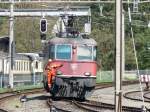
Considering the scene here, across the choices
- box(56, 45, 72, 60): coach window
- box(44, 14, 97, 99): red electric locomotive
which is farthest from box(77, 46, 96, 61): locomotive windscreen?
box(56, 45, 72, 60): coach window

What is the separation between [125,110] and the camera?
20.7m

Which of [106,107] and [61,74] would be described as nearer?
[106,107]

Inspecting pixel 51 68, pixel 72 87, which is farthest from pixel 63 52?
pixel 72 87

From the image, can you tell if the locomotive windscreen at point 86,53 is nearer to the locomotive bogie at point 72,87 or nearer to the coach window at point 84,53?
the coach window at point 84,53

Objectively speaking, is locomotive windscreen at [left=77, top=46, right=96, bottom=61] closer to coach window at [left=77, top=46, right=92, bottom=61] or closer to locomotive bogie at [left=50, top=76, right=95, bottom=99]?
coach window at [left=77, top=46, right=92, bottom=61]

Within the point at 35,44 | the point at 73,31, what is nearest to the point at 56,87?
the point at 73,31

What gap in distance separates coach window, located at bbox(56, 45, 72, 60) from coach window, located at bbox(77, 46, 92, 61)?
0.45 meters

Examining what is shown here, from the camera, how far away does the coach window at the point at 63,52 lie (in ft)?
83.6

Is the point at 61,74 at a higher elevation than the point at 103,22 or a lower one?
lower

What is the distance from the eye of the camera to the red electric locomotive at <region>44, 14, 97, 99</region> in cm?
2527

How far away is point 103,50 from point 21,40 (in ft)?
35.8

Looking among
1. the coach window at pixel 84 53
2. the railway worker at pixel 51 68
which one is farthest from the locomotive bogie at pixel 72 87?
the coach window at pixel 84 53

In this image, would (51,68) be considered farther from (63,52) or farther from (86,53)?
(86,53)

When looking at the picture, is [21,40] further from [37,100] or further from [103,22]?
[37,100]
